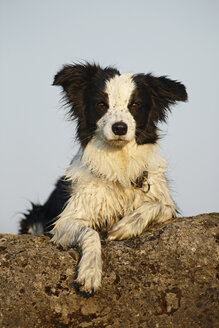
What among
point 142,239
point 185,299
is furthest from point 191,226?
point 185,299

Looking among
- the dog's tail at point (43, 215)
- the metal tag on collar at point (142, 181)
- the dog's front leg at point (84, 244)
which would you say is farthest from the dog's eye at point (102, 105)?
the dog's front leg at point (84, 244)

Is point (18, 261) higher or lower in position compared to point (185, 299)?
higher

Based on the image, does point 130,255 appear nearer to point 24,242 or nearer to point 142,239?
point 142,239

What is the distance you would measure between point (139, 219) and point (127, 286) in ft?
4.32

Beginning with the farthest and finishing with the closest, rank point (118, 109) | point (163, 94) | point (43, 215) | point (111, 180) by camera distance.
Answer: point (43, 215) < point (163, 94) < point (111, 180) < point (118, 109)

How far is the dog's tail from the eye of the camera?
6.64 meters

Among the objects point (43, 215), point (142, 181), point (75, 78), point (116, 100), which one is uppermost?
point (75, 78)

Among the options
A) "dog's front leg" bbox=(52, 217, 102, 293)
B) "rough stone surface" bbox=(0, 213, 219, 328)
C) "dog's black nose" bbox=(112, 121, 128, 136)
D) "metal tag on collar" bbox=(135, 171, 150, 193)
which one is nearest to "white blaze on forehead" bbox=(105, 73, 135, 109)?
"dog's black nose" bbox=(112, 121, 128, 136)

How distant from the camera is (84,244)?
4.73 metres

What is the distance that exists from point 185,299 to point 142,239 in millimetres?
872

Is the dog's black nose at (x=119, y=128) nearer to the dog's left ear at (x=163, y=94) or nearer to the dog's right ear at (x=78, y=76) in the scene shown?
the dog's left ear at (x=163, y=94)

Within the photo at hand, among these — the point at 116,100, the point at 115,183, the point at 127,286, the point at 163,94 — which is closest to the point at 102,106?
the point at 116,100

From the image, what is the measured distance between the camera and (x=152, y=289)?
164 inches

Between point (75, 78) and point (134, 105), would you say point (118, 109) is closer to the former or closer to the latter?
point (134, 105)
